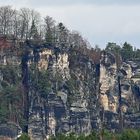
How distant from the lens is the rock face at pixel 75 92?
11238cm

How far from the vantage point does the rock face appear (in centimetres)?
11238

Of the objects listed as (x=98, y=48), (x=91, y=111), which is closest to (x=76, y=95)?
(x=91, y=111)

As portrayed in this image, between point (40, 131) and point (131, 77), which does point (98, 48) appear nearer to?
point (131, 77)

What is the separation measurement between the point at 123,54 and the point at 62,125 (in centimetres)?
1940

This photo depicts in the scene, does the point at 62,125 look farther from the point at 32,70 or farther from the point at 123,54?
the point at 123,54

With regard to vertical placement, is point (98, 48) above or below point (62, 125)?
above

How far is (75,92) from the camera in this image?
4505 inches

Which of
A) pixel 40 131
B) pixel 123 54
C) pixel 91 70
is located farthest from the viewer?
pixel 123 54

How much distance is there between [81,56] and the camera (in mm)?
118438

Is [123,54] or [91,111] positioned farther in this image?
[123,54]

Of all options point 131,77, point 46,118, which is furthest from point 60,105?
point 131,77

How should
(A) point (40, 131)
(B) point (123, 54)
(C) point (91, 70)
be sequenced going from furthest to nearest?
1. (B) point (123, 54)
2. (C) point (91, 70)
3. (A) point (40, 131)

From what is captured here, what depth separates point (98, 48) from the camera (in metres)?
129

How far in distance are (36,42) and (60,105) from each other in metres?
7.49
